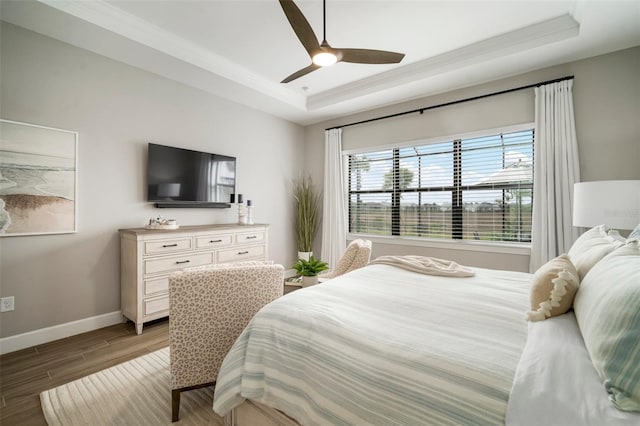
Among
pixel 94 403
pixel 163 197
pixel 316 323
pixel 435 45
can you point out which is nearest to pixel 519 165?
pixel 435 45

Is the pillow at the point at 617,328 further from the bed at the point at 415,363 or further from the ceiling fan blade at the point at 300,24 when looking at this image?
the ceiling fan blade at the point at 300,24

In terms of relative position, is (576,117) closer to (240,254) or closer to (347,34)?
(347,34)

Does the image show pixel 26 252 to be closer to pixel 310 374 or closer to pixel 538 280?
pixel 310 374

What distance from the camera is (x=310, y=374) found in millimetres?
1131

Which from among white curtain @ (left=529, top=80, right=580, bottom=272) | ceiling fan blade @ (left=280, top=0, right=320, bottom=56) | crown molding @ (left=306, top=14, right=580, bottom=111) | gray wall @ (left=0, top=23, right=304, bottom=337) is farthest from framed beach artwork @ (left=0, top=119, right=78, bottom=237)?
white curtain @ (left=529, top=80, right=580, bottom=272)

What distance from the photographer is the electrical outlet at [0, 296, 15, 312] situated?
2295mm

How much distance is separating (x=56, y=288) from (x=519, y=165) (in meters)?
4.91

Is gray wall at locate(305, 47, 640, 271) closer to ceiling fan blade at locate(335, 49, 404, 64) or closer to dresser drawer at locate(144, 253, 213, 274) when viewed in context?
ceiling fan blade at locate(335, 49, 404, 64)

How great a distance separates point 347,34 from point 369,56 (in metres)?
0.87

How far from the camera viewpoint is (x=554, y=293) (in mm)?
1137

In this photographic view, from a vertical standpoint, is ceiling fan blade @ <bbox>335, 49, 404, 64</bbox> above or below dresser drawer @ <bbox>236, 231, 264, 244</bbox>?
above

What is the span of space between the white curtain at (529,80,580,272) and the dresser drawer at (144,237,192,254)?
144 inches

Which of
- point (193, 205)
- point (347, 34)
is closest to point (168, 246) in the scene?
point (193, 205)

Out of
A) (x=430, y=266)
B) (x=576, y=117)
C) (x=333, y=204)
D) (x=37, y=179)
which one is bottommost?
(x=430, y=266)
